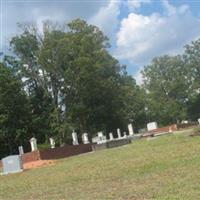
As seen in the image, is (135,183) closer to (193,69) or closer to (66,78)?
(66,78)

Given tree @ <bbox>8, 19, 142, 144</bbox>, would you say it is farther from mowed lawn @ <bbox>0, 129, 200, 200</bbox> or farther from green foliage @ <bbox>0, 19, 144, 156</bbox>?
mowed lawn @ <bbox>0, 129, 200, 200</bbox>

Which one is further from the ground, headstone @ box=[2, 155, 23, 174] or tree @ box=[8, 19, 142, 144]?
tree @ box=[8, 19, 142, 144]

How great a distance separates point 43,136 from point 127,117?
23.7 metres

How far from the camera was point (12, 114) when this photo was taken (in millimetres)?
62438

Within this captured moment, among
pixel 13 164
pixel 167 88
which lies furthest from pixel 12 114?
pixel 167 88

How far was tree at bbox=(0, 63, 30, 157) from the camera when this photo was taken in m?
61.5

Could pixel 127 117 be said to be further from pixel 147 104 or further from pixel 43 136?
pixel 43 136

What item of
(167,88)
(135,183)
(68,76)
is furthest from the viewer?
(167,88)

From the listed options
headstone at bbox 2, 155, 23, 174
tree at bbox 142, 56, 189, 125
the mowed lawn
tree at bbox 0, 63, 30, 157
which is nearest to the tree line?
tree at bbox 0, 63, 30, 157

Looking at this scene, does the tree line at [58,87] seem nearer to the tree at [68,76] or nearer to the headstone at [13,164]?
the tree at [68,76]

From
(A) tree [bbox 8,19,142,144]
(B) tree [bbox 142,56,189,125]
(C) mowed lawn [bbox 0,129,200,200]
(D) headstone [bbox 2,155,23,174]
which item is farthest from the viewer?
(B) tree [bbox 142,56,189,125]

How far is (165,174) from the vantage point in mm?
15000

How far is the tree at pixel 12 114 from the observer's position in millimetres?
61500

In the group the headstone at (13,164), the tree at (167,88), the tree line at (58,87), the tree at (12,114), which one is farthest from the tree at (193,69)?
the headstone at (13,164)
